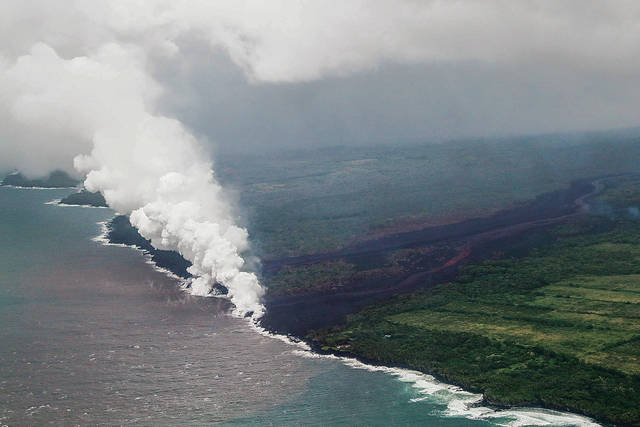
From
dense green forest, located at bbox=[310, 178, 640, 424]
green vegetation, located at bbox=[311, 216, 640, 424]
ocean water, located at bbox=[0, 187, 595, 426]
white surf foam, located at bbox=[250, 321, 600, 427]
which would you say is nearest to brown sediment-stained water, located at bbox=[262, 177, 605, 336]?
dense green forest, located at bbox=[310, 178, 640, 424]

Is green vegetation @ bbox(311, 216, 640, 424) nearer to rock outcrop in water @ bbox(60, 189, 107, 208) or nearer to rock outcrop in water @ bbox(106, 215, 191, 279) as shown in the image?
rock outcrop in water @ bbox(106, 215, 191, 279)

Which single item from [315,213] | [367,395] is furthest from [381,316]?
[315,213]

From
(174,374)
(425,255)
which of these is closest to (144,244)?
(425,255)

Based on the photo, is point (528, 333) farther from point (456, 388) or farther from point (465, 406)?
point (465, 406)

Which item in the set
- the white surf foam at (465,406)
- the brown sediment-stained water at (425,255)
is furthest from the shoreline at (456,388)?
the brown sediment-stained water at (425,255)

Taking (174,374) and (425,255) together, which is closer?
(174,374)

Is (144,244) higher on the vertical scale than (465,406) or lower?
higher

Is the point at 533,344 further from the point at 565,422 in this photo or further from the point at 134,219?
the point at 134,219
